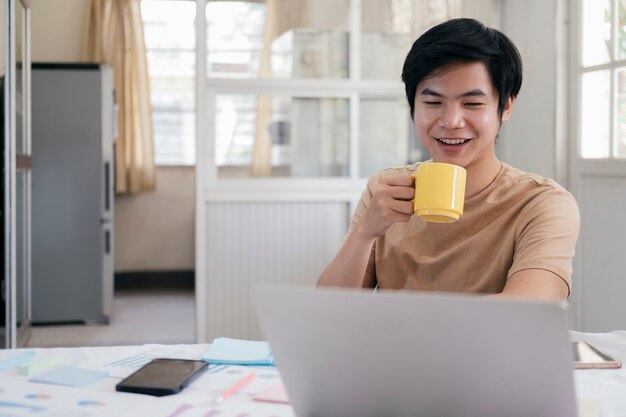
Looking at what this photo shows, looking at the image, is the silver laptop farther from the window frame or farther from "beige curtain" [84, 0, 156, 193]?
"beige curtain" [84, 0, 156, 193]

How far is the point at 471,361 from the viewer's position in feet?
2.47

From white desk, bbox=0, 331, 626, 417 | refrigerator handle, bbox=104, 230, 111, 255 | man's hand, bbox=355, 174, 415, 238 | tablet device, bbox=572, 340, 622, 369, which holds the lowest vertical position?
refrigerator handle, bbox=104, 230, 111, 255

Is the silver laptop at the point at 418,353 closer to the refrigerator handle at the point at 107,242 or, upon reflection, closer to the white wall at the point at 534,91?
the white wall at the point at 534,91

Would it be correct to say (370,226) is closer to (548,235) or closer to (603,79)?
(548,235)

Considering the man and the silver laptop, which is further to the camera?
the man

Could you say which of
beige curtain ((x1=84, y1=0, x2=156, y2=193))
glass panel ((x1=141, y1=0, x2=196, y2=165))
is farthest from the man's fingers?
glass panel ((x1=141, y1=0, x2=196, y2=165))

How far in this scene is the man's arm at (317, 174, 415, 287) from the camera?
4.36 ft

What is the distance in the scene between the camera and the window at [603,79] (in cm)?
295

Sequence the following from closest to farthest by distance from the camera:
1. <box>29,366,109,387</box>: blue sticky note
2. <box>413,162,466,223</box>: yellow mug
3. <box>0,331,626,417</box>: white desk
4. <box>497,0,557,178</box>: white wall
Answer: <box>0,331,626,417</box>: white desk
<box>29,366,109,387</box>: blue sticky note
<box>413,162,466,223</box>: yellow mug
<box>497,0,557,178</box>: white wall

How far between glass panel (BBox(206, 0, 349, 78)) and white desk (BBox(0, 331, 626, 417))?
230 centimetres

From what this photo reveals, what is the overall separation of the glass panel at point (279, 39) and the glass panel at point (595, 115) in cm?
103

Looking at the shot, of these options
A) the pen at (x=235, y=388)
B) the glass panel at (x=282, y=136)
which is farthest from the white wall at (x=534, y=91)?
the pen at (x=235, y=388)

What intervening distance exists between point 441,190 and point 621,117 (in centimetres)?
199

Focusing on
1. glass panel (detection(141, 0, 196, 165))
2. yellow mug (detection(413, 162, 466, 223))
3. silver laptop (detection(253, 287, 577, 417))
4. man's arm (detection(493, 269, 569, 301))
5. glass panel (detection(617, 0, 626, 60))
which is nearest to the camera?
silver laptop (detection(253, 287, 577, 417))
